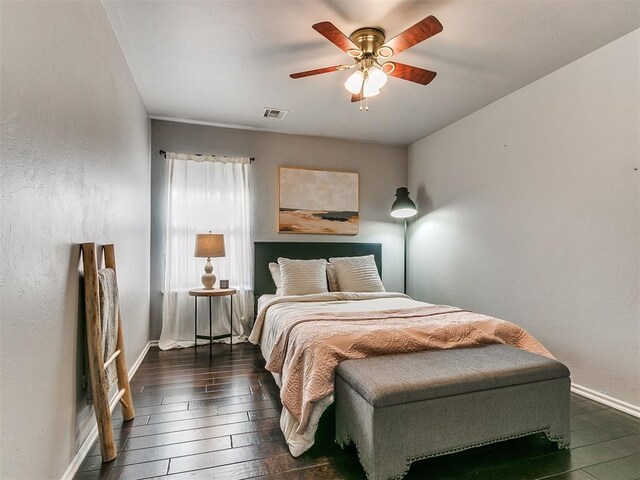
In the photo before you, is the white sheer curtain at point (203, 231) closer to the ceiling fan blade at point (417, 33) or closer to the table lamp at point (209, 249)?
the table lamp at point (209, 249)

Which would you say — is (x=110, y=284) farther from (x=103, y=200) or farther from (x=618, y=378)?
(x=618, y=378)

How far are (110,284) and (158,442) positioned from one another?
962 mm

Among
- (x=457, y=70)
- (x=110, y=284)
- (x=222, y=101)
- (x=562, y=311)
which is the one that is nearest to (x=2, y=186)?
(x=110, y=284)

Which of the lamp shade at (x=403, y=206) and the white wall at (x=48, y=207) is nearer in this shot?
the white wall at (x=48, y=207)

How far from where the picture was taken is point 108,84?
2.28 metres

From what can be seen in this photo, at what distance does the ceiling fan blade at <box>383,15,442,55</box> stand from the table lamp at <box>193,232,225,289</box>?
8.48 ft

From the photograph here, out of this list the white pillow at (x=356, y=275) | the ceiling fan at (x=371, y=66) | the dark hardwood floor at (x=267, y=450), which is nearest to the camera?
the dark hardwood floor at (x=267, y=450)

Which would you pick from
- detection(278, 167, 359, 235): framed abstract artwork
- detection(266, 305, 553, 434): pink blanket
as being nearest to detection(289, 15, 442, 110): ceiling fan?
detection(266, 305, 553, 434): pink blanket

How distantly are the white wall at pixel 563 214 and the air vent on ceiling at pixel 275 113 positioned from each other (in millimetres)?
2062

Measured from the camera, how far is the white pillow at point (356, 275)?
389 cm

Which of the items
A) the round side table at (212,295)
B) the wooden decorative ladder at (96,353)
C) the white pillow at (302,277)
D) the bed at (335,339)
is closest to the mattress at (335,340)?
the bed at (335,339)

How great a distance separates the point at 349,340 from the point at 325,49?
6.96 ft

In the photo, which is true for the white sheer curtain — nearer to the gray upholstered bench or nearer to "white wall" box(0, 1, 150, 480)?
"white wall" box(0, 1, 150, 480)

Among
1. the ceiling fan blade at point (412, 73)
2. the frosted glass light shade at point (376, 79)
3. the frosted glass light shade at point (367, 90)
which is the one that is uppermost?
the ceiling fan blade at point (412, 73)
